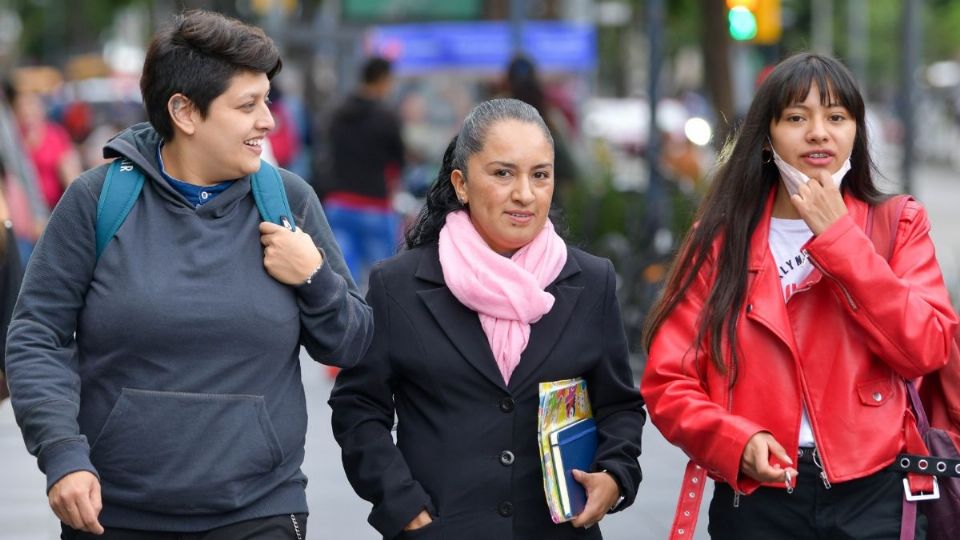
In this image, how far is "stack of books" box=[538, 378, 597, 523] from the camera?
3861mm

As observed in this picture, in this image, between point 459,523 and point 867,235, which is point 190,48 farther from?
point 867,235

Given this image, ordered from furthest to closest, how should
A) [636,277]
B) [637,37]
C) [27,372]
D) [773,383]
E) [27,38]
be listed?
1. [27,38]
2. [637,37]
3. [636,277]
4. [773,383]
5. [27,372]

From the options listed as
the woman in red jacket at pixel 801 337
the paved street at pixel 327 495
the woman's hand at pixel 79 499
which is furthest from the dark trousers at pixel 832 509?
the paved street at pixel 327 495

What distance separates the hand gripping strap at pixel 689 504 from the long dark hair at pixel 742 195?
0.92 ft

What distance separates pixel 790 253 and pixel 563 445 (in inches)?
26.7

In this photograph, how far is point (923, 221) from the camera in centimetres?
387

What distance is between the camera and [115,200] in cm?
361

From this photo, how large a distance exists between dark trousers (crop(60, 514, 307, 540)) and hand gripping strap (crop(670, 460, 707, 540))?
0.88 m

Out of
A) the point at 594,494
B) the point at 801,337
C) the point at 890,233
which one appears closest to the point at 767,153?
the point at 890,233

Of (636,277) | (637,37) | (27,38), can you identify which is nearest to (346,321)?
(636,277)

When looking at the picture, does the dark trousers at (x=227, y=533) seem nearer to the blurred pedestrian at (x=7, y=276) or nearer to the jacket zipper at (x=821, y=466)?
the jacket zipper at (x=821, y=466)

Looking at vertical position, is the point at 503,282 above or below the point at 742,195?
below

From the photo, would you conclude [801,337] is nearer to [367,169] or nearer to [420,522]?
[420,522]

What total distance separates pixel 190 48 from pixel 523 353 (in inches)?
39.7
